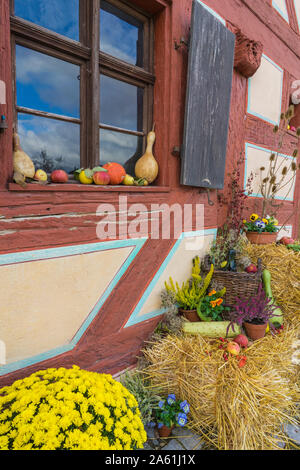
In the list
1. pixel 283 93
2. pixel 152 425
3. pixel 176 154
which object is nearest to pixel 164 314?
pixel 152 425

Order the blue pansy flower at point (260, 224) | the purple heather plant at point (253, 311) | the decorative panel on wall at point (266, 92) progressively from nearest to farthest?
the purple heather plant at point (253, 311) → the blue pansy flower at point (260, 224) → the decorative panel on wall at point (266, 92)

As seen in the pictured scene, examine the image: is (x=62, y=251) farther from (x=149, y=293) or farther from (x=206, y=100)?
(x=206, y=100)

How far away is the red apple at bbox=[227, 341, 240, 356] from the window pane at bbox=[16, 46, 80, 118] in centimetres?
213

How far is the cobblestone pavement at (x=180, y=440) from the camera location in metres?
1.86

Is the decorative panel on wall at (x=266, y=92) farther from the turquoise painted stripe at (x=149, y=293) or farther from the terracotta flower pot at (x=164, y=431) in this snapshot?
the terracotta flower pot at (x=164, y=431)

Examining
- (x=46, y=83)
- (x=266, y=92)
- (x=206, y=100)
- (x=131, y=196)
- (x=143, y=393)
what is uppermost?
(x=266, y=92)

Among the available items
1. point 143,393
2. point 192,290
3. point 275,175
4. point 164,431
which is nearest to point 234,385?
point 164,431

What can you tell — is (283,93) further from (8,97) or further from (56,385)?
(56,385)

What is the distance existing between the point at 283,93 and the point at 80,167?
12.3 feet

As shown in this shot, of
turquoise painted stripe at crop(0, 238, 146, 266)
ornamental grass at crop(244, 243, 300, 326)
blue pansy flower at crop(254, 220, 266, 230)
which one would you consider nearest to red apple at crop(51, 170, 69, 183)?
turquoise painted stripe at crop(0, 238, 146, 266)

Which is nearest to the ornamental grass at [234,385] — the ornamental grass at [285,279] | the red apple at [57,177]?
the ornamental grass at [285,279]

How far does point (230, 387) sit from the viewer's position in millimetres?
1937

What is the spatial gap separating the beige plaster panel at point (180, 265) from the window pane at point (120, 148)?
90cm

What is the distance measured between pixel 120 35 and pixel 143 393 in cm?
286
